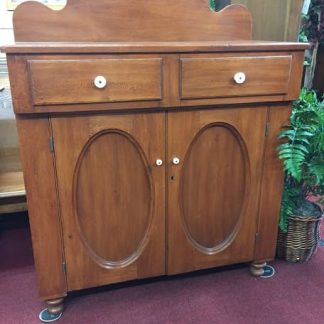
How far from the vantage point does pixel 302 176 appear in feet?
4.28

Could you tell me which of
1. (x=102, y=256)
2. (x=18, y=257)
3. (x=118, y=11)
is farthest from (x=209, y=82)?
(x=18, y=257)

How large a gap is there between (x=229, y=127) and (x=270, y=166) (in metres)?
0.22

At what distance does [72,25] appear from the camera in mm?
1183

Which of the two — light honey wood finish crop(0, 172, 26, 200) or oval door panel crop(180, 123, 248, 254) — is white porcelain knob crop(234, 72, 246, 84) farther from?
light honey wood finish crop(0, 172, 26, 200)

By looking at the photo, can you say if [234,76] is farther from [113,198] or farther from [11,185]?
[11,185]

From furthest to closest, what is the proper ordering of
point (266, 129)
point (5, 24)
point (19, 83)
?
point (5, 24) < point (266, 129) < point (19, 83)

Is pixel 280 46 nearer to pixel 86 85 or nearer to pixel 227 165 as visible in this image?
pixel 227 165

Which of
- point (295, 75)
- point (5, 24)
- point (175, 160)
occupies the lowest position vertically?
point (175, 160)

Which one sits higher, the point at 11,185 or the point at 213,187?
the point at 213,187

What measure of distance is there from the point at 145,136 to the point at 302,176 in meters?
0.61

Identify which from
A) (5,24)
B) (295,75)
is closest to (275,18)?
(295,75)

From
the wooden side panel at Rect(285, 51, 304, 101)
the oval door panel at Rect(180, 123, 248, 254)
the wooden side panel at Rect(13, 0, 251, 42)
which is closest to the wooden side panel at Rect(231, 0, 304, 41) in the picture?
the wooden side panel at Rect(13, 0, 251, 42)

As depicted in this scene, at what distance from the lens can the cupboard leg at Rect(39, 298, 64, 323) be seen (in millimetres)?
1214

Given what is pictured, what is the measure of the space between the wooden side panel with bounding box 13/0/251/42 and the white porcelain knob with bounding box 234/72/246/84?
299 mm
